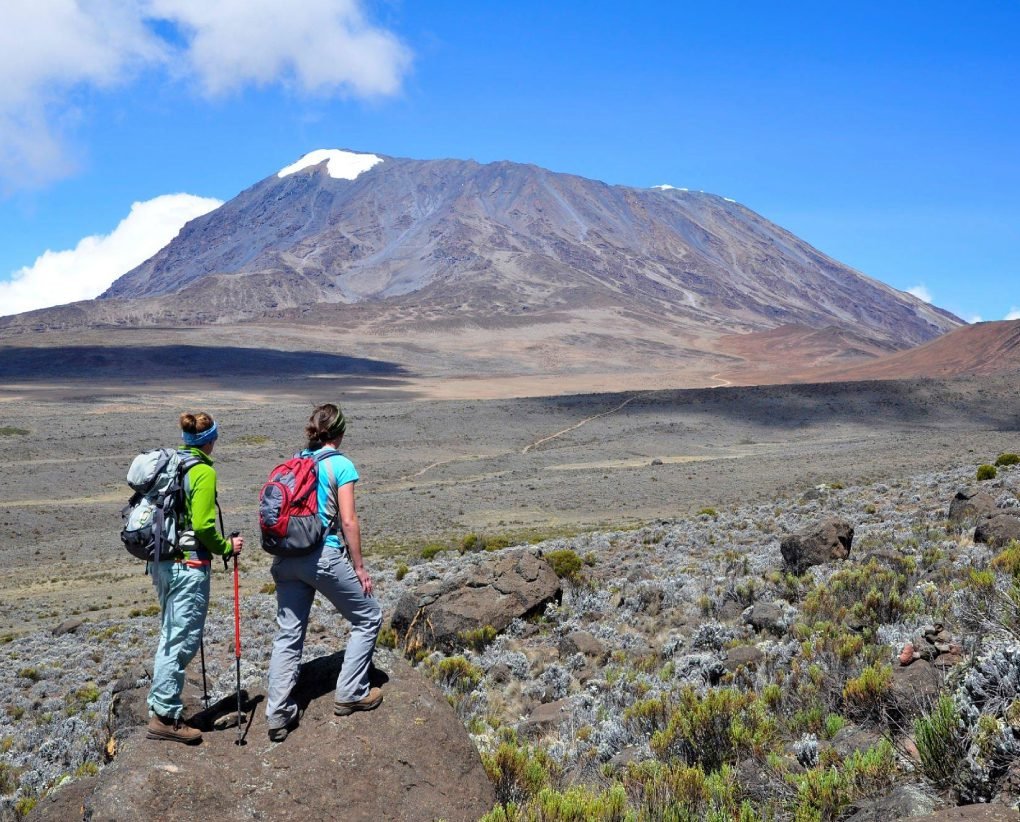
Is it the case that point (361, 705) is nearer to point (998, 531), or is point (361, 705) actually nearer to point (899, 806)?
point (899, 806)

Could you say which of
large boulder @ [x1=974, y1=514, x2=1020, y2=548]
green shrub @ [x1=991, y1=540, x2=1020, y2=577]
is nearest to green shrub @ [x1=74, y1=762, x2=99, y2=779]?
green shrub @ [x1=991, y1=540, x2=1020, y2=577]

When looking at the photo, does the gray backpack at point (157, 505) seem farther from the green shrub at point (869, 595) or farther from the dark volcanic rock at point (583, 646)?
the green shrub at point (869, 595)

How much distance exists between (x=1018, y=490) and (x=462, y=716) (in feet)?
34.8

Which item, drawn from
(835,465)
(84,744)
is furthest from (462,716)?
(835,465)

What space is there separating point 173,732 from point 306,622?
2.39 feet

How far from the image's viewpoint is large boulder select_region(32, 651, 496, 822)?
3.25 metres

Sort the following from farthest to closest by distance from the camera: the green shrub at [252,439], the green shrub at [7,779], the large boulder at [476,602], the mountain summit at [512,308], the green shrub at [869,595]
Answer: the mountain summit at [512,308] → the green shrub at [252,439] → the large boulder at [476,602] → the green shrub at [869,595] → the green shrub at [7,779]

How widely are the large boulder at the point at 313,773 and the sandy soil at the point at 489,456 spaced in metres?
12.6

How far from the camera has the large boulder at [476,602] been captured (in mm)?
8164

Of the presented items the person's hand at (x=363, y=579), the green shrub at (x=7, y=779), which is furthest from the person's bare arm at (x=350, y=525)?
the green shrub at (x=7, y=779)

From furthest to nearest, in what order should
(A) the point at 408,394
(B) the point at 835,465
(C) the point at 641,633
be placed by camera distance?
(A) the point at 408,394 < (B) the point at 835,465 < (C) the point at 641,633

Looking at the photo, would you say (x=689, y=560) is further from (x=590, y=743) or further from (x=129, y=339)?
(x=129, y=339)

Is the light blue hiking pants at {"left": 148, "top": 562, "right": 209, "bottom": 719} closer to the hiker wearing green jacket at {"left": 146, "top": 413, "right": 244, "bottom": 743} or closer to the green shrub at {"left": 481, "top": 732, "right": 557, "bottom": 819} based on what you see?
the hiker wearing green jacket at {"left": 146, "top": 413, "right": 244, "bottom": 743}

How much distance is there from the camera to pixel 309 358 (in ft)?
288
